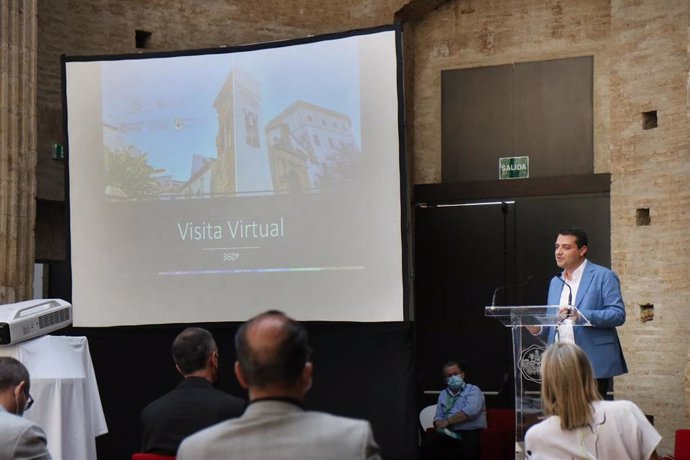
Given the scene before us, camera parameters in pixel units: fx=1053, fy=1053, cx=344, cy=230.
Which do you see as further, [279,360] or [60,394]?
[60,394]

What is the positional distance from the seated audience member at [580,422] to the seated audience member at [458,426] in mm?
5642

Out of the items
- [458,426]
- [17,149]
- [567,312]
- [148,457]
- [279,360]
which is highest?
[17,149]

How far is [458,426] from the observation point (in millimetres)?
Answer: 8867

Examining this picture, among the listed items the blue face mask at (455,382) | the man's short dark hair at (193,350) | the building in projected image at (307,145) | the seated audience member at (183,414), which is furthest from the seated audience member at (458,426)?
the seated audience member at (183,414)

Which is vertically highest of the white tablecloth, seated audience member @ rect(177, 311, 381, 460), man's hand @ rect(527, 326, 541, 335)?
seated audience member @ rect(177, 311, 381, 460)

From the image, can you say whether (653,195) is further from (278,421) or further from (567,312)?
(278,421)

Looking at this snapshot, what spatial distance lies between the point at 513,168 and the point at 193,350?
6873mm

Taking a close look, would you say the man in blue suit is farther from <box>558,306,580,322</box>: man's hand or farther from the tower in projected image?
the tower in projected image

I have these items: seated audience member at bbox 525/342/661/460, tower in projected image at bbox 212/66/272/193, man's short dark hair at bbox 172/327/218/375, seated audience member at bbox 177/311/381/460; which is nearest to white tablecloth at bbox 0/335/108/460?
man's short dark hair at bbox 172/327/218/375

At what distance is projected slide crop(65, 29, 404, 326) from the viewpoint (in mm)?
8031

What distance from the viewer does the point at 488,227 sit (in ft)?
34.2

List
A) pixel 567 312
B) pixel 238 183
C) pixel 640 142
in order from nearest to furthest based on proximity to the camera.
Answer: pixel 567 312, pixel 238 183, pixel 640 142

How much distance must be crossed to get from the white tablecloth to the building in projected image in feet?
9.27

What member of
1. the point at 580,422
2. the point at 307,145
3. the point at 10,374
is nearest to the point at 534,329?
the point at 580,422
